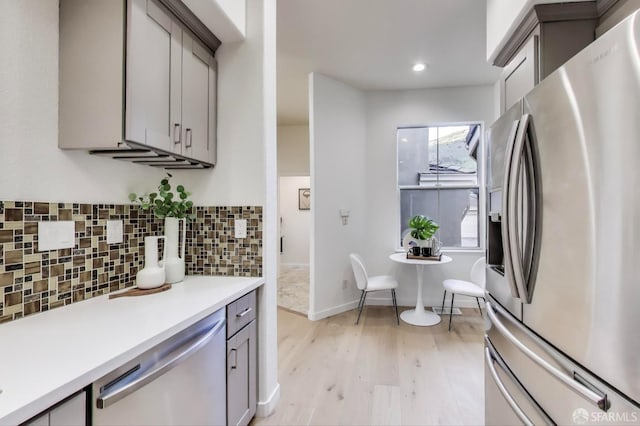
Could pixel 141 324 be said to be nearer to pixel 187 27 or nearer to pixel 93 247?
pixel 93 247

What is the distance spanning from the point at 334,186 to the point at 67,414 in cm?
331

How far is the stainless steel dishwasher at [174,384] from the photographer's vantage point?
0.85 m

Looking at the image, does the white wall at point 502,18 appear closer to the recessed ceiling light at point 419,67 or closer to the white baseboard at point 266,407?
the recessed ceiling light at point 419,67

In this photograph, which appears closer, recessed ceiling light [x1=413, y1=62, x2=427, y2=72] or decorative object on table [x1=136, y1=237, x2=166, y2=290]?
decorative object on table [x1=136, y1=237, x2=166, y2=290]

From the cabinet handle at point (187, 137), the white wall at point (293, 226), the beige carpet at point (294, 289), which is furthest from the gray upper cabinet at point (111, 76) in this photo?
the white wall at point (293, 226)

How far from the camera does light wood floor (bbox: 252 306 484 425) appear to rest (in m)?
1.92

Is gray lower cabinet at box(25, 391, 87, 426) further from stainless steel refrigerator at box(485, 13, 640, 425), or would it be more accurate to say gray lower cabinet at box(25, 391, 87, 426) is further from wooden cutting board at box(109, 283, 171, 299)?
stainless steel refrigerator at box(485, 13, 640, 425)

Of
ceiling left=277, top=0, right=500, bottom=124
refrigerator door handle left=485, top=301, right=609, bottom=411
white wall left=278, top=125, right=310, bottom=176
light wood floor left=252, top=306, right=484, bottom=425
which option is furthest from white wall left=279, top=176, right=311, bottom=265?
refrigerator door handle left=485, top=301, right=609, bottom=411

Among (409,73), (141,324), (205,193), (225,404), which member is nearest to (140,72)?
(205,193)

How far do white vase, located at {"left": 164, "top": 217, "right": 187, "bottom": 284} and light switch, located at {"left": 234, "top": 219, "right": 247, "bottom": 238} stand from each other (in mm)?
299

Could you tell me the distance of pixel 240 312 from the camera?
160 centimetres

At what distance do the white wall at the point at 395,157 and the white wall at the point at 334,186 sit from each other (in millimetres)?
138

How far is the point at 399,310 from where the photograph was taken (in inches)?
155

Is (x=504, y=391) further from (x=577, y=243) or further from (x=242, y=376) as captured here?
(x=242, y=376)
